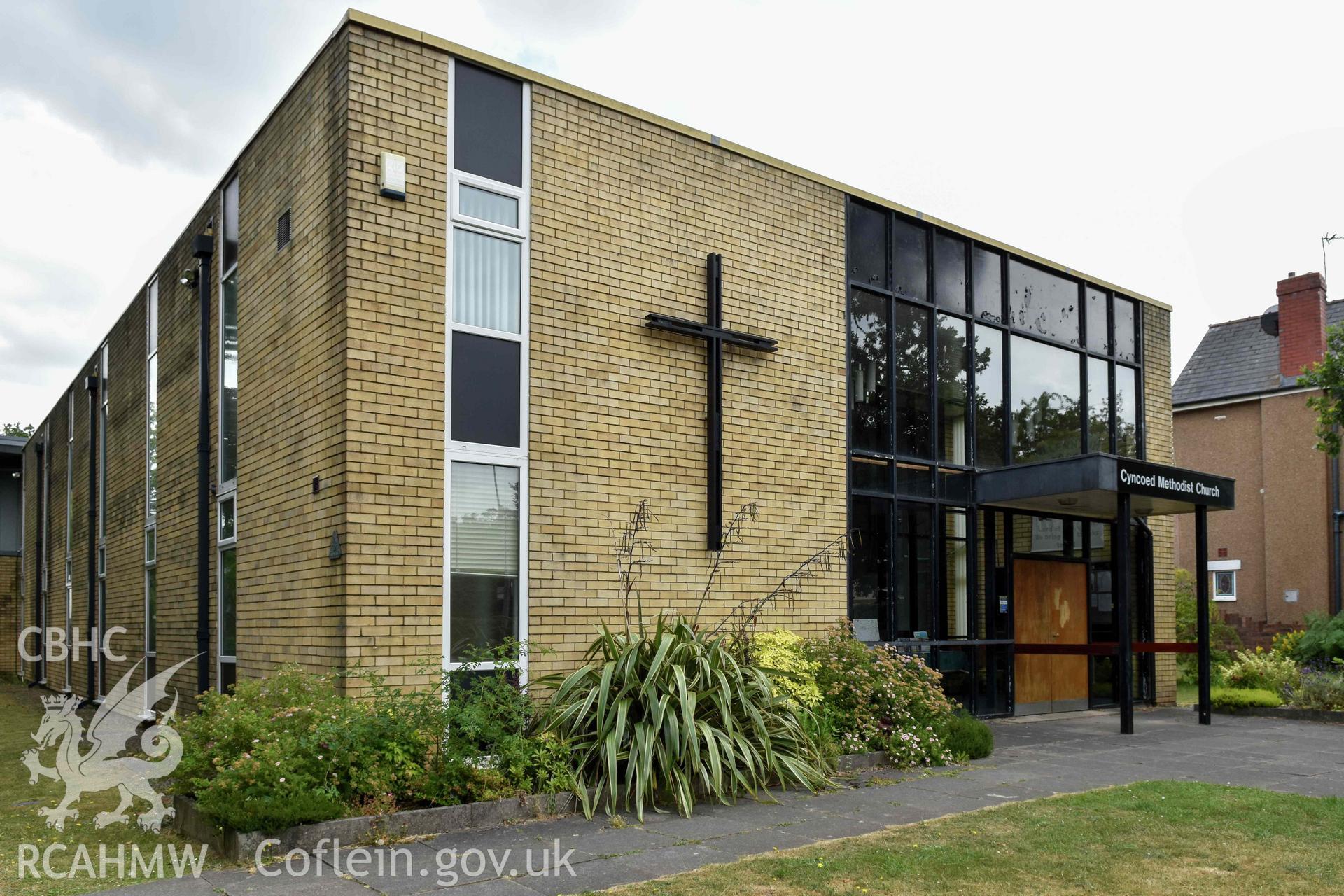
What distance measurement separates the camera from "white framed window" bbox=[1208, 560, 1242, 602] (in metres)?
24.6

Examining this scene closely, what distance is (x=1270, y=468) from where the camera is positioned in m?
24.0

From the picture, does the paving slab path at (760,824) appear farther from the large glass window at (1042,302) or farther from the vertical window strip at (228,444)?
the large glass window at (1042,302)

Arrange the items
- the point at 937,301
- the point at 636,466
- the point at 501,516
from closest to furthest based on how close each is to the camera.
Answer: the point at 501,516 → the point at 636,466 → the point at 937,301

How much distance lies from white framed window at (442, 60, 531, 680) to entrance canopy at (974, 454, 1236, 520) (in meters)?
6.66

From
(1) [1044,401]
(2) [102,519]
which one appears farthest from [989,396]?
(2) [102,519]

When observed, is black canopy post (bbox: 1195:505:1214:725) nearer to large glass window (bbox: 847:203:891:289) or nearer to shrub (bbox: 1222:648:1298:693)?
shrub (bbox: 1222:648:1298:693)

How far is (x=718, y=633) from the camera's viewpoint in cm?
1038

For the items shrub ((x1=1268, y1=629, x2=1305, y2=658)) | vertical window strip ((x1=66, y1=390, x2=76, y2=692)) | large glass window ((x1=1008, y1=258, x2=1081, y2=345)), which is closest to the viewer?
large glass window ((x1=1008, y1=258, x2=1081, y2=345))

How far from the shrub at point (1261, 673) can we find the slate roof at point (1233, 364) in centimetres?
899

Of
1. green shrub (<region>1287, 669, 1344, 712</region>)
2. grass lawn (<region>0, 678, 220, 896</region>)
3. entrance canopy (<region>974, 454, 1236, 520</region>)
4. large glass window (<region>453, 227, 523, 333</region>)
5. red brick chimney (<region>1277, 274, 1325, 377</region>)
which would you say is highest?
red brick chimney (<region>1277, 274, 1325, 377</region>)

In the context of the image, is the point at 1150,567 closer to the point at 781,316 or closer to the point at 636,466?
the point at 781,316

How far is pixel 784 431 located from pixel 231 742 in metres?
6.24

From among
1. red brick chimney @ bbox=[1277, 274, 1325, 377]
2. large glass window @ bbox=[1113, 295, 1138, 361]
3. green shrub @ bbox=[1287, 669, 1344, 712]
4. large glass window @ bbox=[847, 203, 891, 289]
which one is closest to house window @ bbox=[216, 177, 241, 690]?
large glass window @ bbox=[847, 203, 891, 289]

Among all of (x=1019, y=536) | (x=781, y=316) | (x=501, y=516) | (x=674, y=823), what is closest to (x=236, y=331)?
(x=501, y=516)
